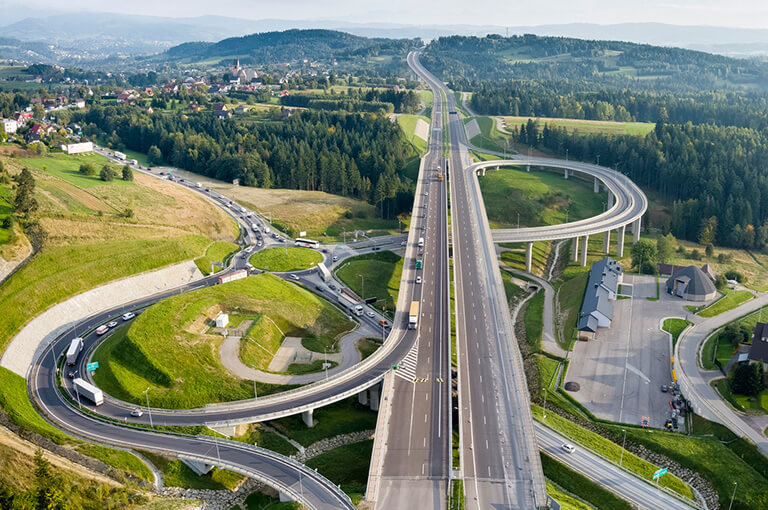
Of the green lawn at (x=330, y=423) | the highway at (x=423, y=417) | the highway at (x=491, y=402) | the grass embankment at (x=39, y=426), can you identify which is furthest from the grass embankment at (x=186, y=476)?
the highway at (x=491, y=402)

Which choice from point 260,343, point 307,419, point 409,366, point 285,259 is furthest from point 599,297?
point 285,259

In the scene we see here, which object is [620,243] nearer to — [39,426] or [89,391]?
[89,391]

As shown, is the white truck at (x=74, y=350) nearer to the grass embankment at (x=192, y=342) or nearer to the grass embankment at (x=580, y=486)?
the grass embankment at (x=192, y=342)

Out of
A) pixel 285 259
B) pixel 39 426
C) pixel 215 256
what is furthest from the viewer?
pixel 285 259

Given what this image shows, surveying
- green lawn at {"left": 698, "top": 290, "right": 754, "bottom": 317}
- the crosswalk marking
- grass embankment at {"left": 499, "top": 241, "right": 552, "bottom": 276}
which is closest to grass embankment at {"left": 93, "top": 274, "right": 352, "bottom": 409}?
the crosswalk marking

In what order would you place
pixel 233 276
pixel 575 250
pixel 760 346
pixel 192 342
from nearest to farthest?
pixel 760 346
pixel 192 342
pixel 233 276
pixel 575 250

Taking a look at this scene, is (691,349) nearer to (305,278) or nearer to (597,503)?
(597,503)

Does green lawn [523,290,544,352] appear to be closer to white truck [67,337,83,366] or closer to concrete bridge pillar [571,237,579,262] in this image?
concrete bridge pillar [571,237,579,262]
